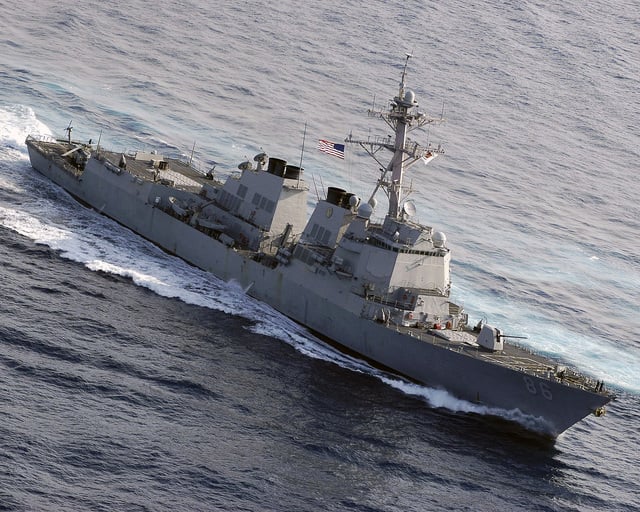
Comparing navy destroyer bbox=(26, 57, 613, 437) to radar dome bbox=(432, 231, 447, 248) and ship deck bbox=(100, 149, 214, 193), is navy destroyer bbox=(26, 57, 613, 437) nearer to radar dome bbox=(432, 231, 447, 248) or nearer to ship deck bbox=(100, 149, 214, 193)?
radar dome bbox=(432, 231, 447, 248)

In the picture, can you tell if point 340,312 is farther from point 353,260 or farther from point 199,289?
point 199,289

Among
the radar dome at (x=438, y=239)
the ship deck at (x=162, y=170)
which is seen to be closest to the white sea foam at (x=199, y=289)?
the ship deck at (x=162, y=170)

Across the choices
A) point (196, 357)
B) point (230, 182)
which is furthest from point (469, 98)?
point (196, 357)

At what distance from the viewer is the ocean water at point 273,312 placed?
27.6m

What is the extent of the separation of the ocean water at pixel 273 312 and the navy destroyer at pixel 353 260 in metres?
1.05

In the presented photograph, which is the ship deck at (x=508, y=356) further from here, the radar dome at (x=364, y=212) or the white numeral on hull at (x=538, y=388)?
the radar dome at (x=364, y=212)

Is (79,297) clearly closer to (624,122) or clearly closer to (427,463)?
(427,463)

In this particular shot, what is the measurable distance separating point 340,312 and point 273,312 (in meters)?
4.12

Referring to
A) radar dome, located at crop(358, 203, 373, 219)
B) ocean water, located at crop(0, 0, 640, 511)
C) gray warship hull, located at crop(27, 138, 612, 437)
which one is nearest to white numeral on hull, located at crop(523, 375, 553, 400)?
gray warship hull, located at crop(27, 138, 612, 437)

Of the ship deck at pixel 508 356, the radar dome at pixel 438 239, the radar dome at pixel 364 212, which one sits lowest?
the ship deck at pixel 508 356

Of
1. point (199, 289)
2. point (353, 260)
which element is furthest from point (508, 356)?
point (199, 289)

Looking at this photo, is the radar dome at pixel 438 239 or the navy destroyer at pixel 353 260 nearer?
the navy destroyer at pixel 353 260

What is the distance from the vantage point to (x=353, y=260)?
38.9m

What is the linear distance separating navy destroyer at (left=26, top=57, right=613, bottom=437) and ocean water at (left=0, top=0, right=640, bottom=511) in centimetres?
105
